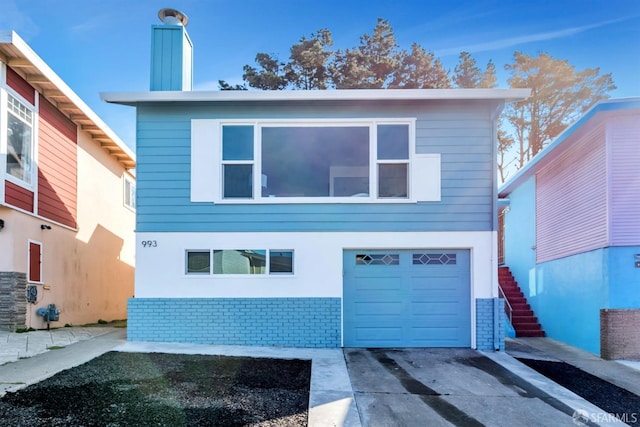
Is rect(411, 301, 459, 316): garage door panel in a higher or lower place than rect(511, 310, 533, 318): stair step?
higher

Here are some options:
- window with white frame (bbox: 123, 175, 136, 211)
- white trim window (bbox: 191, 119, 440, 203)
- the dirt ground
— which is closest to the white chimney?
white trim window (bbox: 191, 119, 440, 203)

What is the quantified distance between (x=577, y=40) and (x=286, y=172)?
13.4 meters

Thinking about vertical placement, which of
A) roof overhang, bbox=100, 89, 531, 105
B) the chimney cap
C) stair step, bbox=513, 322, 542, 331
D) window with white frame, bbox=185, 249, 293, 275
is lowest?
stair step, bbox=513, 322, 542, 331

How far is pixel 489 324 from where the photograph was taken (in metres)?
7.23

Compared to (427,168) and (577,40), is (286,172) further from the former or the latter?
(577,40)

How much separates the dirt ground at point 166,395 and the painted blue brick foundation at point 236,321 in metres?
1.17

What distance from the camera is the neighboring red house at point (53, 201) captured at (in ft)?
25.6

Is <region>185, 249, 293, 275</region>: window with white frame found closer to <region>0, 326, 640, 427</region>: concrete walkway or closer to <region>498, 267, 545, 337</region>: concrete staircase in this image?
<region>0, 326, 640, 427</region>: concrete walkway

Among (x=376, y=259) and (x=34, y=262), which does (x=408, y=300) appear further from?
(x=34, y=262)

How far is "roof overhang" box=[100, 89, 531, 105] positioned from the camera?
281 inches

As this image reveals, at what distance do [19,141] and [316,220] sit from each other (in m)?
6.33

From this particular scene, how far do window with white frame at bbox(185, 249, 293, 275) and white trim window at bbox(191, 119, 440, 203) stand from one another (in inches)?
36.9

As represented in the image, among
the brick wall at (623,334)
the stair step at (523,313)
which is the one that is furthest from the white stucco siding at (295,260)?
the stair step at (523,313)

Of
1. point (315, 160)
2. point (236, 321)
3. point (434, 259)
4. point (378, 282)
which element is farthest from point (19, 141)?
point (434, 259)
